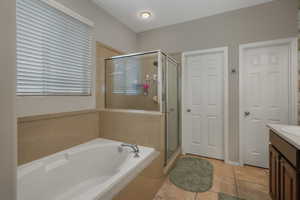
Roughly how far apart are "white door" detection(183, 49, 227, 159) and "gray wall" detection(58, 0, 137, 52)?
1285mm

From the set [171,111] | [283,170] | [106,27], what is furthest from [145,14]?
[283,170]

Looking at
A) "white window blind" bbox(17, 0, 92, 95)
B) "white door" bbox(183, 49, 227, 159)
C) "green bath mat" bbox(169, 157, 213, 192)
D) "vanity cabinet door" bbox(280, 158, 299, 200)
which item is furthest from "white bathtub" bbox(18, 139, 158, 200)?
"white door" bbox(183, 49, 227, 159)

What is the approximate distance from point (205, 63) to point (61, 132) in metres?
2.64

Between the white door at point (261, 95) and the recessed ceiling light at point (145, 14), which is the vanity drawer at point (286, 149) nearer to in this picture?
the white door at point (261, 95)

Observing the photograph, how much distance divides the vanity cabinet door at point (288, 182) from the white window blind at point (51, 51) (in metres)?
2.39

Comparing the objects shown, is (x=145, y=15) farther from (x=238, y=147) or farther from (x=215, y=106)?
(x=238, y=147)

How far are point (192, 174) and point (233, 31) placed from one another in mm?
2487

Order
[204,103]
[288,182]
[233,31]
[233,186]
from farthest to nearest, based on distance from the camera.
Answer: [204,103]
[233,31]
[233,186]
[288,182]

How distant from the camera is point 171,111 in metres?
2.38

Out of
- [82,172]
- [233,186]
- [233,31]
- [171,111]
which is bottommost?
[233,186]

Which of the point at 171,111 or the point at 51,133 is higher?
the point at 171,111

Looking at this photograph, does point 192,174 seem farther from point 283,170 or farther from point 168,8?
point 168,8

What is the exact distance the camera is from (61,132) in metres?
1.70

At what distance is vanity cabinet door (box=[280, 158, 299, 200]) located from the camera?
1.01 metres
